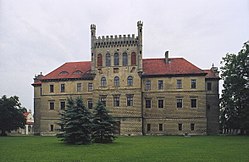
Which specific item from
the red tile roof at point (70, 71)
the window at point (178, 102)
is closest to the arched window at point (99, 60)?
the red tile roof at point (70, 71)

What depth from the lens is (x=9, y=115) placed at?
172ft

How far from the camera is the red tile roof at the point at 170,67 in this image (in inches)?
1989

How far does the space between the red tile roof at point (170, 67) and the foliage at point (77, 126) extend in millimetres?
21376

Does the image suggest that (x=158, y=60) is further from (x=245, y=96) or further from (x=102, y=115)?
(x=102, y=115)

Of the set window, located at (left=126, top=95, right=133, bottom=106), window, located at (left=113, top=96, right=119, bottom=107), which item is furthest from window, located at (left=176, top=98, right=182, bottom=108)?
window, located at (left=113, top=96, right=119, bottom=107)

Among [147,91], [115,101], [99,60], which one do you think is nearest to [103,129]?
[115,101]

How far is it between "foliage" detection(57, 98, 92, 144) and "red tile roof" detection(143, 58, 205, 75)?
2138 centimetres

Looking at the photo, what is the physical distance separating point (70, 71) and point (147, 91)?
13628 millimetres

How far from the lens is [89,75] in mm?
53219

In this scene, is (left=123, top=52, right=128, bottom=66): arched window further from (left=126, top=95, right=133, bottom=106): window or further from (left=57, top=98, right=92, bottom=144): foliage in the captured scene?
(left=57, top=98, right=92, bottom=144): foliage

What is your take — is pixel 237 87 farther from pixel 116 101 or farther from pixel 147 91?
pixel 116 101

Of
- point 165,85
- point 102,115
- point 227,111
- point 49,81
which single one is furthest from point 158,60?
point 102,115

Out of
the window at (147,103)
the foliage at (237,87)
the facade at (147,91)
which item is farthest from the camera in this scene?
the window at (147,103)

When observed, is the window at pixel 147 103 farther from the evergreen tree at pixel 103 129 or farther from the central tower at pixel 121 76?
the evergreen tree at pixel 103 129
